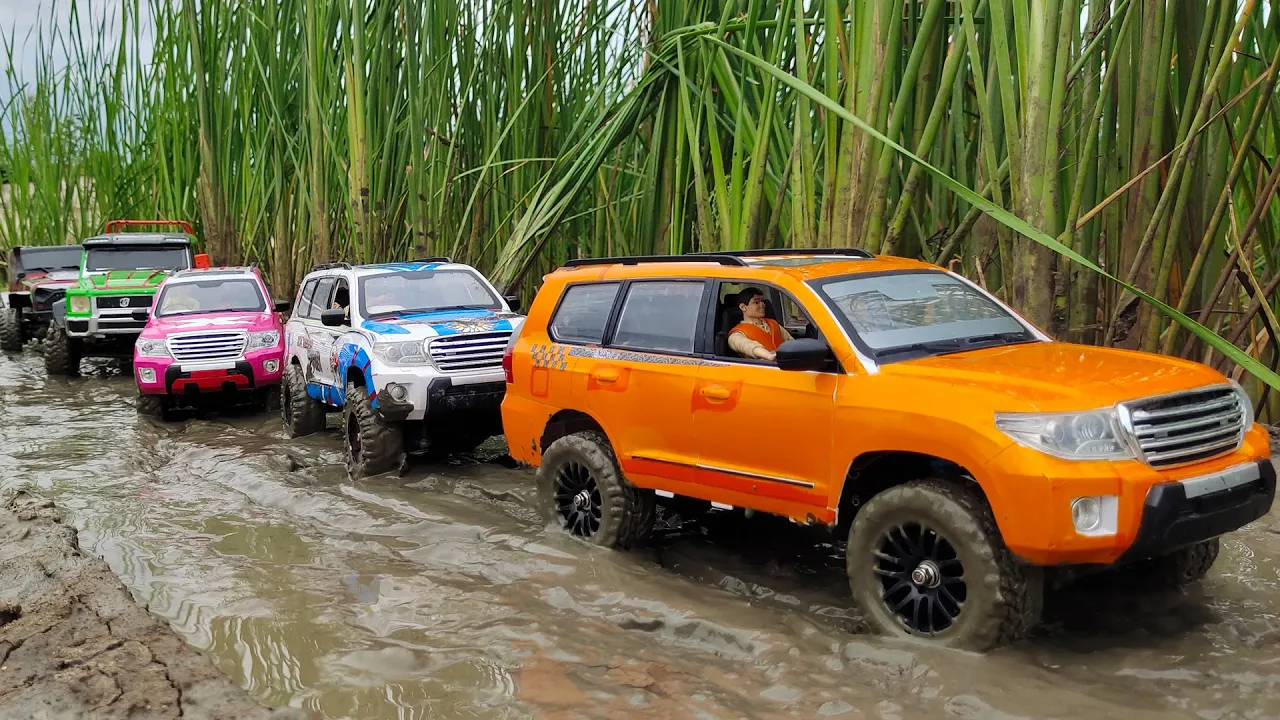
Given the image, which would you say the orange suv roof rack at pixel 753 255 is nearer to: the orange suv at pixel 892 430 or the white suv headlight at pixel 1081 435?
the orange suv at pixel 892 430

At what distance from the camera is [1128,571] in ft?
16.2

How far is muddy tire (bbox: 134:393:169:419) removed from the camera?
11422 mm

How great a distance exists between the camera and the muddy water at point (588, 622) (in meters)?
3.95

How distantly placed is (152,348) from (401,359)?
435cm

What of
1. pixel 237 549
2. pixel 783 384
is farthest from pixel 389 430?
pixel 783 384

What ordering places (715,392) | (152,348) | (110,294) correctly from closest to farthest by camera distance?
(715,392) < (152,348) < (110,294)

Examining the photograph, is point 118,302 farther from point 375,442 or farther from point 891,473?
point 891,473

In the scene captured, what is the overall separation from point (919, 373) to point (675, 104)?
4.37 metres

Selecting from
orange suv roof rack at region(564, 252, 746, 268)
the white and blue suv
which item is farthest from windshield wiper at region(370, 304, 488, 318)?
orange suv roof rack at region(564, 252, 746, 268)

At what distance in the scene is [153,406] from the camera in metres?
11.4

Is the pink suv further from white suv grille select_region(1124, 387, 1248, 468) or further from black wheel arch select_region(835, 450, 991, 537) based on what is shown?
white suv grille select_region(1124, 387, 1248, 468)

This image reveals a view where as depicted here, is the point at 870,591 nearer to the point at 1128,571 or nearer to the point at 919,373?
the point at 919,373

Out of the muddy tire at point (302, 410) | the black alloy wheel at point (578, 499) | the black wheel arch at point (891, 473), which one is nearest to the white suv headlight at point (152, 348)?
the muddy tire at point (302, 410)

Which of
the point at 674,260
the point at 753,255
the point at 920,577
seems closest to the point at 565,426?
the point at 674,260
